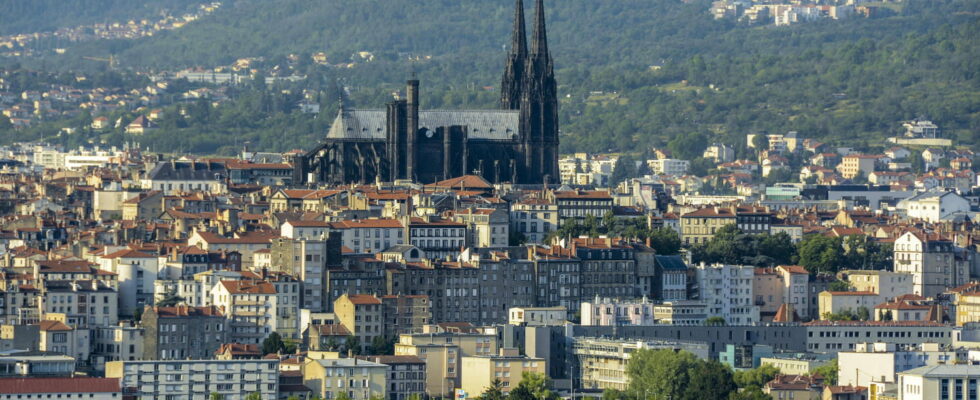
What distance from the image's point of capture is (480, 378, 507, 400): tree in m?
80.7

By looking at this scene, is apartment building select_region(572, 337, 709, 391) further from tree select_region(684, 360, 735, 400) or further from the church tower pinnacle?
the church tower pinnacle

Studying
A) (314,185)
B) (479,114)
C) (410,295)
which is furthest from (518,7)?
(410,295)

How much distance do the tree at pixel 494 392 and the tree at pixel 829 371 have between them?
29.0 feet

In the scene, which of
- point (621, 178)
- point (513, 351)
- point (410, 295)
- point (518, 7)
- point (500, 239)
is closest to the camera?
point (513, 351)

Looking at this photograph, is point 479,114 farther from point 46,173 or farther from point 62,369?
point 62,369

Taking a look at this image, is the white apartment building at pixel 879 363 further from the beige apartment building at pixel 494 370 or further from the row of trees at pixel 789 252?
the row of trees at pixel 789 252

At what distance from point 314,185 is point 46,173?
3563 cm

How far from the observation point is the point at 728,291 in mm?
102688

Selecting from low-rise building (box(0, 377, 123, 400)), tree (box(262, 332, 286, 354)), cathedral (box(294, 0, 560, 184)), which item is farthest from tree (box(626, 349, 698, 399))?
cathedral (box(294, 0, 560, 184))

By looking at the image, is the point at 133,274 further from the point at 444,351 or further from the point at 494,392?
the point at 494,392

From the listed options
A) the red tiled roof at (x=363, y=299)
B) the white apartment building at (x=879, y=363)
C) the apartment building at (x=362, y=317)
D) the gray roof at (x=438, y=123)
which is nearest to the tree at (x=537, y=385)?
the white apartment building at (x=879, y=363)

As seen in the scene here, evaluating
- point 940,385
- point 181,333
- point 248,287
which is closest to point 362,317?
point 248,287

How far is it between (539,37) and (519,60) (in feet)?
5.00

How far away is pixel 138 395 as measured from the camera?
79.1m
